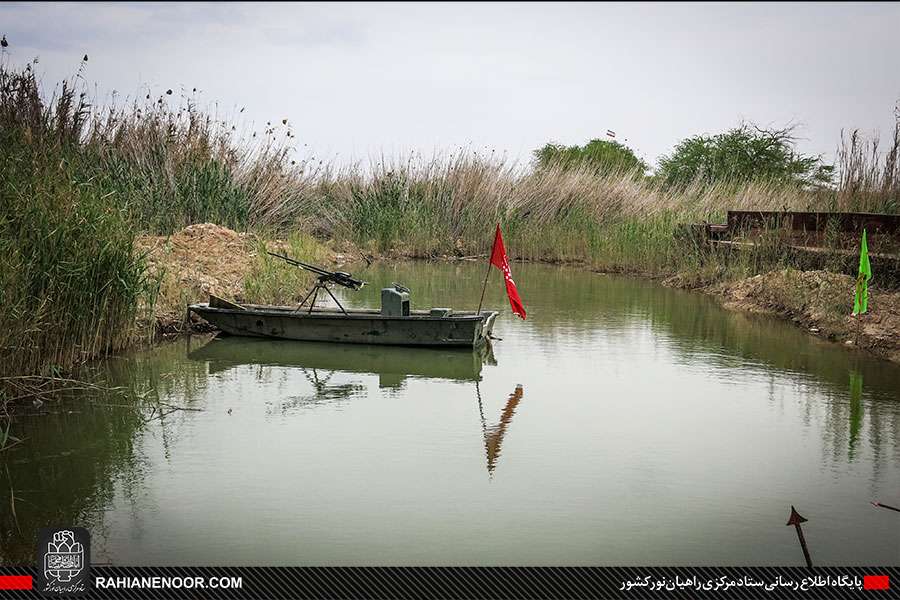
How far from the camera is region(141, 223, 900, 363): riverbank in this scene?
36.8 ft

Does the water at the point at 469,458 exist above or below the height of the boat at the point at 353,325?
below

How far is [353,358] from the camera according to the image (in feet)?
32.9

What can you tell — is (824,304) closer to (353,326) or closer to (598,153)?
(353,326)

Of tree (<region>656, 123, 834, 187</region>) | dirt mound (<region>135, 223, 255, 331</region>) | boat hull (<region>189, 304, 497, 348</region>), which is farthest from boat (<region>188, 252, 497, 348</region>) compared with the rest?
tree (<region>656, 123, 834, 187</region>)

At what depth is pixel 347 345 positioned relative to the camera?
1063 cm

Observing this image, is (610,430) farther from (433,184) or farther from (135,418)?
(433,184)

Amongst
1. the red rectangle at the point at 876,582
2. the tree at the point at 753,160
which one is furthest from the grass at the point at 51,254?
the tree at the point at 753,160

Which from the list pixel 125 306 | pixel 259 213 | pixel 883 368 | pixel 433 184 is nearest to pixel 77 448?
pixel 125 306

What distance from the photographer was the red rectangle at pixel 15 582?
419 cm

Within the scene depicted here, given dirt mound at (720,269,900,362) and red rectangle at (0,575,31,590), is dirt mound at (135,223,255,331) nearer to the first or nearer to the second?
red rectangle at (0,575,31,590)

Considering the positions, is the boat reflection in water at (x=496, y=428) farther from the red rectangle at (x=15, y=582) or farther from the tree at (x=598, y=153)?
the tree at (x=598, y=153)

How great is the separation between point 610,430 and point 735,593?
2.81 m

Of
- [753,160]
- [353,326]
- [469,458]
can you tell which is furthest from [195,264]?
[753,160]

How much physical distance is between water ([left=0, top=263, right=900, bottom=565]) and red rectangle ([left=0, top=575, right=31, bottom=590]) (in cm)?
46
